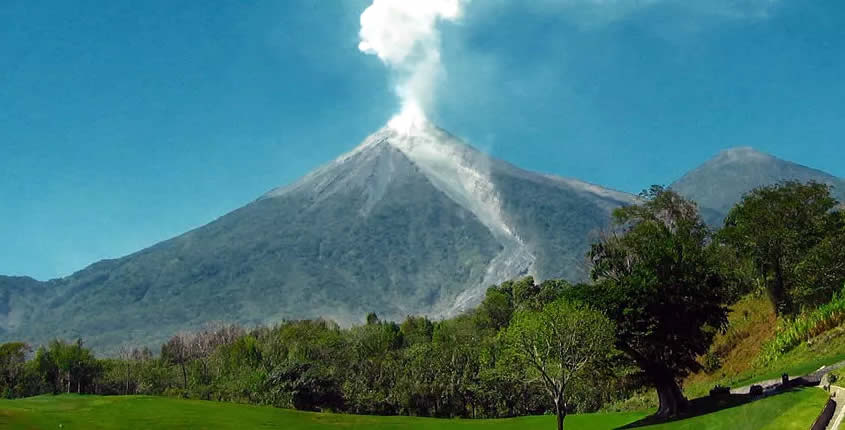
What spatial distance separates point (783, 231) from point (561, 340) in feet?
80.3

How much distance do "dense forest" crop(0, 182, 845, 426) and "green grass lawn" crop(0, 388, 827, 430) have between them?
3.80m

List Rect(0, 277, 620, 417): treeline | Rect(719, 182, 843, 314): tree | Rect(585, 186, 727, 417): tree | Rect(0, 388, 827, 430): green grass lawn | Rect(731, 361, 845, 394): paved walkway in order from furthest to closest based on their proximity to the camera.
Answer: Rect(0, 277, 620, 417): treeline < Rect(719, 182, 843, 314): tree < Rect(585, 186, 727, 417): tree < Rect(0, 388, 827, 430): green grass lawn < Rect(731, 361, 845, 394): paved walkway

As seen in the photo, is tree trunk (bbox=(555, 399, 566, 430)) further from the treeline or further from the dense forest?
the treeline

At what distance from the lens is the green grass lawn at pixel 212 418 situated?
1772 inches

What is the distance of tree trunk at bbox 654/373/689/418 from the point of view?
149 feet

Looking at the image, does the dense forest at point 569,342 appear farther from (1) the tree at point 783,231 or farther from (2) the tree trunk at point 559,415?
(2) the tree trunk at point 559,415

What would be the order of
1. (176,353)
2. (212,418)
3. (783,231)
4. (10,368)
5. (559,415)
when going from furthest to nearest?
(176,353) < (10,368) < (783,231) < (212,418) < (559,415)

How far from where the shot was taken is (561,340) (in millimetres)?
45906

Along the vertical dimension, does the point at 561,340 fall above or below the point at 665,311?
below

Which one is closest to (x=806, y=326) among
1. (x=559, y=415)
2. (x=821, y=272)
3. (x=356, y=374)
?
(x=821, y=272)

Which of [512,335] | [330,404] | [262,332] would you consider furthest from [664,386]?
[262,332]

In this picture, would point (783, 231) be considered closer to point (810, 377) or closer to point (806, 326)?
point (806, 326)

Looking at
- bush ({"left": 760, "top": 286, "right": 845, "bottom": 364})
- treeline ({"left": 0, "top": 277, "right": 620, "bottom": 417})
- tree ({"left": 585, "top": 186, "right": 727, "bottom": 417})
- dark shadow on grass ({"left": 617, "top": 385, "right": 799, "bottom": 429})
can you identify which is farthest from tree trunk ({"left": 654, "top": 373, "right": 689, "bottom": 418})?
treeline ({"left": 0, "top": 277, "right": 620, "bottom": 417})

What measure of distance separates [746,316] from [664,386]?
80.1ft
